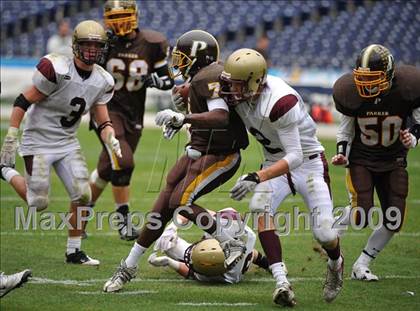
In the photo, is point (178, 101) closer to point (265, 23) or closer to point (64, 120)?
point (64, 120)

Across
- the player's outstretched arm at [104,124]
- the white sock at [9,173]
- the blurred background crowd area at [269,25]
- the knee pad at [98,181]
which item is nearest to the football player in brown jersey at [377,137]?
the player's outstretched arm at [104,124]

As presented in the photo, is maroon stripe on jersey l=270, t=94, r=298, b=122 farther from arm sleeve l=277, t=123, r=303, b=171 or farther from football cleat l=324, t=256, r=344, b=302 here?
football cleat l=324, t=256, r=344, b=302

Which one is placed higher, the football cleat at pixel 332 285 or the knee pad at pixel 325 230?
the knee pad at pixel 325 230

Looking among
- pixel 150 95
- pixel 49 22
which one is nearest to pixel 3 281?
Result: pixel 150 95

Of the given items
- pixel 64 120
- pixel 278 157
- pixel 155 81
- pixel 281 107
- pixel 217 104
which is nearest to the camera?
pixel 281 107

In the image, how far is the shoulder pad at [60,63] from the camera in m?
6.09

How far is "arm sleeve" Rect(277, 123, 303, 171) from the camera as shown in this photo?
505cm

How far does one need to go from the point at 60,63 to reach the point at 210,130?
52.1 inches

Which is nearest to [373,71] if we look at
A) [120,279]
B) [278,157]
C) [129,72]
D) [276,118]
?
[278,157]

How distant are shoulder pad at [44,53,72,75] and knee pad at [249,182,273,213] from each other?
173cm

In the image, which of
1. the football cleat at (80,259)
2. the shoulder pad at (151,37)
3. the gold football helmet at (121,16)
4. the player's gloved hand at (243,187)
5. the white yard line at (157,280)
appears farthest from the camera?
the shoulder pad at (151,37)

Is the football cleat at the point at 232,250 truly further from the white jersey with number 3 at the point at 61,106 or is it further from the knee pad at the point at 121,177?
the knee pad at the point at 121,177

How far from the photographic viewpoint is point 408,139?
578cm

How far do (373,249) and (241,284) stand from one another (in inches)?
39.1
